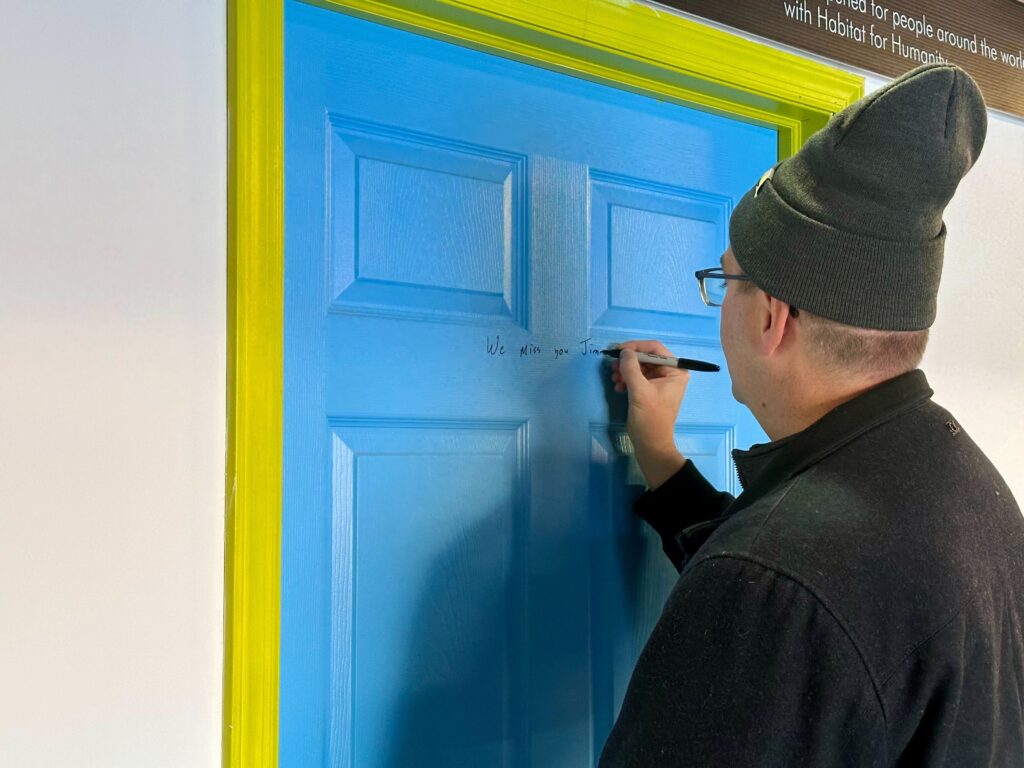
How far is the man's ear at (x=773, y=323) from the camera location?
3.32 ft

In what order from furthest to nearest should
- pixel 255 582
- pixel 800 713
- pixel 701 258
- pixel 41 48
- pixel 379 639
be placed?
pixel 701 258 < pixel 379 639 < pixel 255 582 < pixel 41 48 < pixel 800 713

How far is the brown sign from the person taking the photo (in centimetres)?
148

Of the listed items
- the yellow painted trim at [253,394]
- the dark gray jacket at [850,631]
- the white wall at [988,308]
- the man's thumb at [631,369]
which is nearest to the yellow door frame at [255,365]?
the yellow painted trim at [253,394]

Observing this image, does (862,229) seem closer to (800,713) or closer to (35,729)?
(800,713)

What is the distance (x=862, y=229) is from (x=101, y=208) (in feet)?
2.62

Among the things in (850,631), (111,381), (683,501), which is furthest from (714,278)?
(111,381)

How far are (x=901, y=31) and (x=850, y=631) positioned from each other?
135 centimetres

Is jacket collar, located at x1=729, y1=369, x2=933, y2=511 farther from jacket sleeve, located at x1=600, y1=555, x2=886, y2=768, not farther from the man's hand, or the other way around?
the man's hand

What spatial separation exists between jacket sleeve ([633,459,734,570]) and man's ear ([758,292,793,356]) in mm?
324

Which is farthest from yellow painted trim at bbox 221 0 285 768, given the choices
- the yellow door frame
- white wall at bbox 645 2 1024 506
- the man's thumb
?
white wall at bbox 645 2 1024 506

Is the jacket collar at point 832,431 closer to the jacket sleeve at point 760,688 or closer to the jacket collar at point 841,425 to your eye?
the jacket collar at point 841,425

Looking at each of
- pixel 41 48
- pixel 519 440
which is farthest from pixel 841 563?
pixel 41 48

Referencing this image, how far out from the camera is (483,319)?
1.26 meters

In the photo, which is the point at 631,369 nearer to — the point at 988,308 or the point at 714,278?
the point at 714,278
